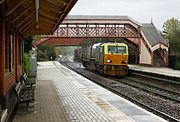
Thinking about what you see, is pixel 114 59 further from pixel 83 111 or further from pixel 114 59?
pixel 83 111

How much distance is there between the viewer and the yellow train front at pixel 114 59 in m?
32.0

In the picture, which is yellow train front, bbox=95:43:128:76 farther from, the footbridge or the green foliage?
the footbridge

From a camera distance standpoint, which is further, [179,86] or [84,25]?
[84,25]

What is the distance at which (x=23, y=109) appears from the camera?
11.9 meters

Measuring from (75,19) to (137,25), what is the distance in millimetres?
8895

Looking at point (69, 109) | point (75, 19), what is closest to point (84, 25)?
point (75, 19)

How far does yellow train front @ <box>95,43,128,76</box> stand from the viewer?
32.0 metres

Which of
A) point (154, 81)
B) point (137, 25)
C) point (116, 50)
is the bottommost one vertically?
point (154, 81)

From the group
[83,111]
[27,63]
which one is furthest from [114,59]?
[83,111]

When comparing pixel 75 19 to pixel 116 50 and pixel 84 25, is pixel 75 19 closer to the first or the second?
pixel 84 25

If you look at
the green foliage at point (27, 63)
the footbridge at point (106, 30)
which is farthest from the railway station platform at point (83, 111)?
the footbridge at point (106, 30)

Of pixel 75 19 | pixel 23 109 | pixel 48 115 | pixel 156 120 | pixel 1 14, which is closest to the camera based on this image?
pixel 1 14

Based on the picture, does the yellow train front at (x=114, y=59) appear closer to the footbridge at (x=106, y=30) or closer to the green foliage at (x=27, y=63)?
the green foliage at (x=27, y=63)

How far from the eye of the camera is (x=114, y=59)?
32.1m
